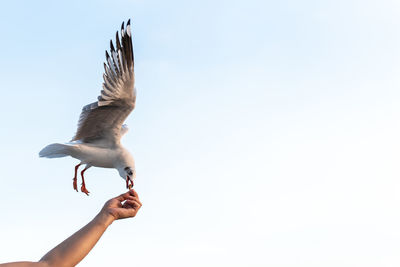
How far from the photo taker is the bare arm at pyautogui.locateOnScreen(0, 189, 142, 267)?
1.71 m

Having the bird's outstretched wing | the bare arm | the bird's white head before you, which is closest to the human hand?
the bare arm

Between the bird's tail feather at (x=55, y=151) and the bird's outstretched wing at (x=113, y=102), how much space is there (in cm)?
27

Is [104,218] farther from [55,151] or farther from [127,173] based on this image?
[55,151]

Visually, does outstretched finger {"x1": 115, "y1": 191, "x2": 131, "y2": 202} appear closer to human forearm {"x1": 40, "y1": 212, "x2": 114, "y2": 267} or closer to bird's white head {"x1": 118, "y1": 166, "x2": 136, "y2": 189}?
human forearm {"x1": 40, "y1": 212, "x2": 114, "y2": 267}

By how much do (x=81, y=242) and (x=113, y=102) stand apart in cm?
366

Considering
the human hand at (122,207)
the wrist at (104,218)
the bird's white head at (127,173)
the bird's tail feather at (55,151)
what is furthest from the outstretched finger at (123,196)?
the bird's tail feather at (55,151)

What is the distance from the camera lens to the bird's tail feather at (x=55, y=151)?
5.31 meters

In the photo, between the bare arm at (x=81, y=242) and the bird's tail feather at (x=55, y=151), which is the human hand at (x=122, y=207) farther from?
the bird's tail feather at (x=55, y=151)

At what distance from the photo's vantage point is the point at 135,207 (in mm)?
1940

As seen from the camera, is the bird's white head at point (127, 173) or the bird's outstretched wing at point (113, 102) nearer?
the bird's white head at point (127, 173)

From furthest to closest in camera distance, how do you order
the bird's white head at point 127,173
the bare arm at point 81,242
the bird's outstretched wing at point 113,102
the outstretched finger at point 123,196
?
the bird's outstretched wing at point 113,102
the bird's white head at point 127,173
the outstretched finger at point 123,196
the bare arm at point 81,242

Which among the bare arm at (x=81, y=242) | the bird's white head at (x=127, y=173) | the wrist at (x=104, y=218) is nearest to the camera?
the bare arm at (x=81, y=242)

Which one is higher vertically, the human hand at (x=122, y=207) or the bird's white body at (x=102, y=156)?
the bird's white body at (x=102, y=156)

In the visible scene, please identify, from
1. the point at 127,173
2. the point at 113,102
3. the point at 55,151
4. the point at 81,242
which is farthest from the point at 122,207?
the point at 55,151
